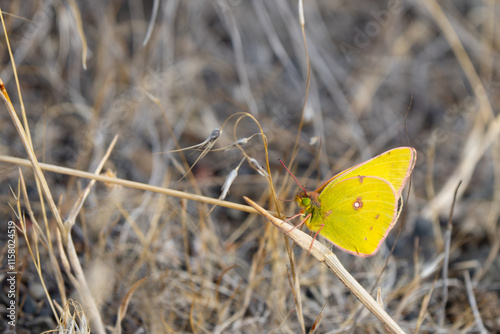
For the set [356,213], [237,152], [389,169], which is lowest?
[237,152]

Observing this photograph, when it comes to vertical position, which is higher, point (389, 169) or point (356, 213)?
point (389, 169)

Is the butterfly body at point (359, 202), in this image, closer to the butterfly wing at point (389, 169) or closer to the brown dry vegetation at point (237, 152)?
the butterfly wing at point (389, 169)

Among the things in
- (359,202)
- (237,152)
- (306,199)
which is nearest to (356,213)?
(359,202)

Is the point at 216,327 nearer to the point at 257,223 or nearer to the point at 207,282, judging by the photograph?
the point at 207,282

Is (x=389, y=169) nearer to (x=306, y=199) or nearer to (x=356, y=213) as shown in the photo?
(x=356, y=213)

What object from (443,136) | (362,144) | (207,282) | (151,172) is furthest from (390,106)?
(207,282)

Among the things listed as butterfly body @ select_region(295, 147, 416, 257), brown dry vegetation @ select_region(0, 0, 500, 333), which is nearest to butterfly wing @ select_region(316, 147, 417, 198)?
butterfly body @ select_region(295, 147, 416, 257)

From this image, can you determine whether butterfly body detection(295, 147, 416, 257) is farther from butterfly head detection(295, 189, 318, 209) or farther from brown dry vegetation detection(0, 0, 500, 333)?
brown dry vegetation detection(0, 0, 500, 333)

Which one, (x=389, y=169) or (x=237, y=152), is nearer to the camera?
(x=389, y=169)
